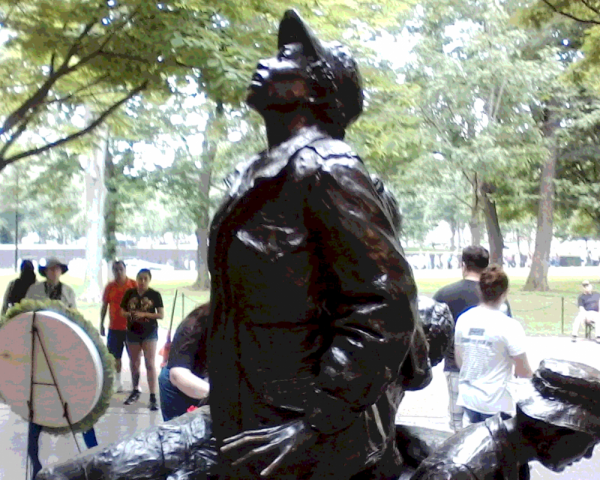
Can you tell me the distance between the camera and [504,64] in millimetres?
17125

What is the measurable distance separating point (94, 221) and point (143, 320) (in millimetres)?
8829

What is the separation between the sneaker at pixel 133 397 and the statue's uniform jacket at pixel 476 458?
6688mm

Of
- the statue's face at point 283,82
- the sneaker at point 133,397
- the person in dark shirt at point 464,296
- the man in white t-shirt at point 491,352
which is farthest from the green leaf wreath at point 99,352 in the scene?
the sneaker at point 133,397

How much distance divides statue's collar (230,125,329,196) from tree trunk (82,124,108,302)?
1287 cm

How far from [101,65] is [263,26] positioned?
166 cm

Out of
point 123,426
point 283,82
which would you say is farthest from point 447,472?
point 123,426

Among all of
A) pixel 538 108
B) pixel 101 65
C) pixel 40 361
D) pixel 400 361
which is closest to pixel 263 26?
pixel 101 65

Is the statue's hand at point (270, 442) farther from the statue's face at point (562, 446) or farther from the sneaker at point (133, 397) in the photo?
the sneaker at point (133, 397)

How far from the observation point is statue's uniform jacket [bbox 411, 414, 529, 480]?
1821 millimetres

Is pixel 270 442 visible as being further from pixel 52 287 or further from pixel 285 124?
pixel 52 287

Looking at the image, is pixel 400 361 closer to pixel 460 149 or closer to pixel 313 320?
pixel 313 320

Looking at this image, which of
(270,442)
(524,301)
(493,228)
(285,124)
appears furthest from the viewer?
(493,228)

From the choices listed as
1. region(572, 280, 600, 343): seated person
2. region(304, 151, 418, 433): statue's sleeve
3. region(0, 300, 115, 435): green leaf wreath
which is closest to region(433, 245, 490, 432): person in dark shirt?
region(0, 300, 115, 435): green leaf wreath

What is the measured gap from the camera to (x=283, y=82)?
193 centimetres
